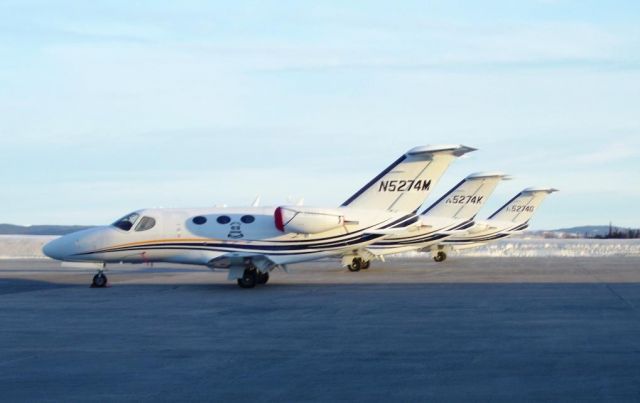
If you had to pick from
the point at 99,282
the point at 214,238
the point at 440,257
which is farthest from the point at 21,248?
the point at 214,238

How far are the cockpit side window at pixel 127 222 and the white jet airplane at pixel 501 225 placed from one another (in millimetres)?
22269

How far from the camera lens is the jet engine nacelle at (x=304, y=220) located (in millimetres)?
29250

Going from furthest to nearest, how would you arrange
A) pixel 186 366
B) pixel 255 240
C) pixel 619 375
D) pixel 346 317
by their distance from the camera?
pixel 255 240 < pixel 346 317 < pixel 186 366 < pixel 619 375

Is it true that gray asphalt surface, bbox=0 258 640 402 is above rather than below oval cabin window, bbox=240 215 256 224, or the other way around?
below

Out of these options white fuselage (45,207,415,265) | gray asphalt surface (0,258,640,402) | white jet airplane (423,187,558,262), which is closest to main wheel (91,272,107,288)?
gray asphalt surface (0,258,640,402)

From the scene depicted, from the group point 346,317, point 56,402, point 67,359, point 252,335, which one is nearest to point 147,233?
point 346,317

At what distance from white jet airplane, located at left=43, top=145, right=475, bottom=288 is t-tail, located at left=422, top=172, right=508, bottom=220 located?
1959cm

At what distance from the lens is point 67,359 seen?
14242 millimetres

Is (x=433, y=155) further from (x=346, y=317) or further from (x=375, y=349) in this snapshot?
(x=375, y=349)

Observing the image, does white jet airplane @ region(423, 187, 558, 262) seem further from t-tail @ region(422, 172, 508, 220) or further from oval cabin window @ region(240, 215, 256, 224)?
oval cabin window @ region(240, 215, 256, 224)

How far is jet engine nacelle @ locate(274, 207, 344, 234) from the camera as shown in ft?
96.0

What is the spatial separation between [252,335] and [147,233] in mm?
14464

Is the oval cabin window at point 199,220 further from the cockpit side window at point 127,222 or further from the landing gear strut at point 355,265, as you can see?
the landing gear strut at point 355,265

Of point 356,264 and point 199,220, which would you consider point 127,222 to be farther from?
point 356,264
